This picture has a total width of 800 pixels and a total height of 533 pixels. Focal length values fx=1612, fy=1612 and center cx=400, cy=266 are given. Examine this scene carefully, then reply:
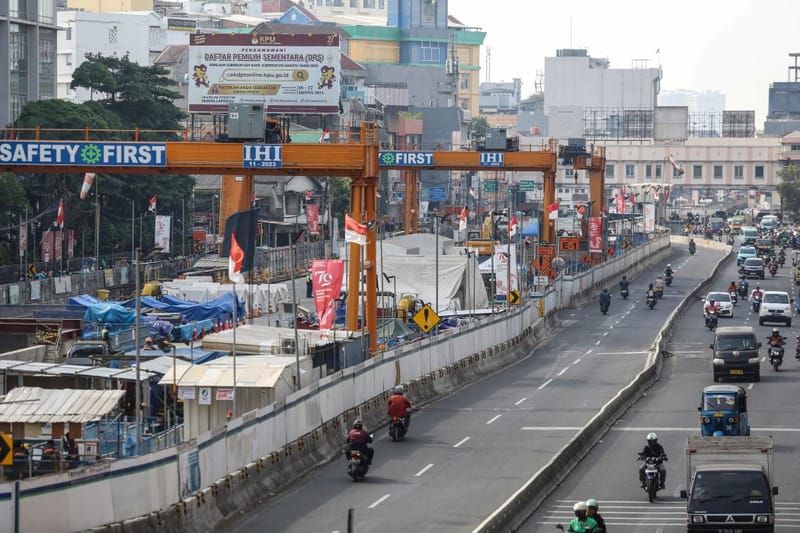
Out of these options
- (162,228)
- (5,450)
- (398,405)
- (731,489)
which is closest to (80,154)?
(398,405)

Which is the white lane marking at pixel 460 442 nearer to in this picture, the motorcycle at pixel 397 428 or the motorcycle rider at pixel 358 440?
the motorcycle at pixel 397 428

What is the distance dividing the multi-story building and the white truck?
263ft

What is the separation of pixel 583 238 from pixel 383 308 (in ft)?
161

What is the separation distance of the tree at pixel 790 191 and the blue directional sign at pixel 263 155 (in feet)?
468

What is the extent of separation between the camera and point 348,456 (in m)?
33.8

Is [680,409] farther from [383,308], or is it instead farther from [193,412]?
[383,308]

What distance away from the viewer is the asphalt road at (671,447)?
30.3m

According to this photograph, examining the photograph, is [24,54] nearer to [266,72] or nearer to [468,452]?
[266,72]

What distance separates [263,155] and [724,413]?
18.7 m

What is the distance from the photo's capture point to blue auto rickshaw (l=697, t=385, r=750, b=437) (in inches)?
1437

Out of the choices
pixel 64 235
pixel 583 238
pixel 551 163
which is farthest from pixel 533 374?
pixel 583 238

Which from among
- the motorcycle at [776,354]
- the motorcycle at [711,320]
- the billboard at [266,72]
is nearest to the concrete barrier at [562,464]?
the motorcycle at [776,354]

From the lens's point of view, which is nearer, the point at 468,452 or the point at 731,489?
the point at 731,489

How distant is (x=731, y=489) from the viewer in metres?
26.9
